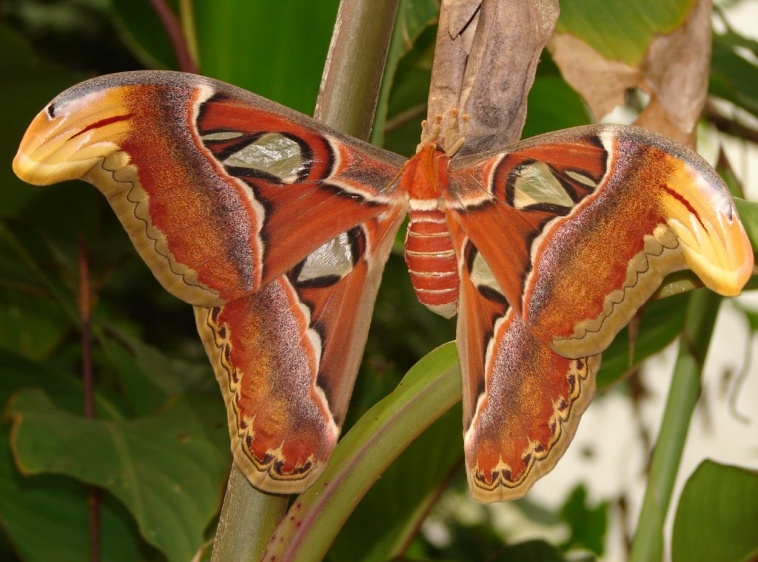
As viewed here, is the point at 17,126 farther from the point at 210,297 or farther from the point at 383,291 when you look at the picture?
the point at 210,297

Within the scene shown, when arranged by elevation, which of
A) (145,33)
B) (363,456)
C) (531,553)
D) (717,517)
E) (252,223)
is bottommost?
(531,553)

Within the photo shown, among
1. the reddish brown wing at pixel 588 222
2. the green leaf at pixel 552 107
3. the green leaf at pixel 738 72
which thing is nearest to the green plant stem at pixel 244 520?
the reddish brown wing at pixel 588 222

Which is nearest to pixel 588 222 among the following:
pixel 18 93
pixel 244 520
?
pixel 244 520

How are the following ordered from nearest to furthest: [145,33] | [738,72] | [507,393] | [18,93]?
1. [507,393]
2. [738,72]
3. [145,33]
4. [18,93]

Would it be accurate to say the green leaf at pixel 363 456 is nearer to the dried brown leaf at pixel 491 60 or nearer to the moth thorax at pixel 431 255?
the moth thorax at pixel 431 255

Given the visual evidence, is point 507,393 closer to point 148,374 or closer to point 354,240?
point 354,240

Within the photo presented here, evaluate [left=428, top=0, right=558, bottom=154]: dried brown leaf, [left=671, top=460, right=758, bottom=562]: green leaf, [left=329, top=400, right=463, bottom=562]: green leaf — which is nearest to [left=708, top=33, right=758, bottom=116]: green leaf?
[left=671, top=460, right=758, bottom=562]: green leaf
